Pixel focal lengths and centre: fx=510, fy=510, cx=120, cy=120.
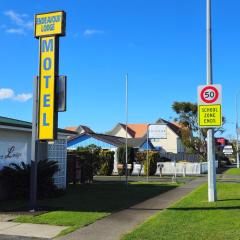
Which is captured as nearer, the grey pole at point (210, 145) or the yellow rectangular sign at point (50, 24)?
the yellow rectangular sign at point (50, 24)

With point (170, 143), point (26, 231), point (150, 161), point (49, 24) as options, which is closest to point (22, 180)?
point (49, 24)

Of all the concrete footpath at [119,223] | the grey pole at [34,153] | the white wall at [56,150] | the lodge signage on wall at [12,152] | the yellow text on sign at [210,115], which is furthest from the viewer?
the white wall at [56,150]

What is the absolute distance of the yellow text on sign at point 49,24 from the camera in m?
15.2

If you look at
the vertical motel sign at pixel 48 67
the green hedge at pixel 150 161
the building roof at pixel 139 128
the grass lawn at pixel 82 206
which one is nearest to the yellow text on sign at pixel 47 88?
the vertical motel sign at pixel 48 67

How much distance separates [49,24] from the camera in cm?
1543

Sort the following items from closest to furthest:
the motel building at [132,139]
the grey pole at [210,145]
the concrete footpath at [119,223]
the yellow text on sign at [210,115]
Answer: the concrete footpath at [119,223]
the grey pole at [210,145]
the yellow text on sign at [210,115]
the motel building at [132,139]

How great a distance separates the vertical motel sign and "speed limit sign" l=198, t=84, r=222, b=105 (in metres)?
5.01

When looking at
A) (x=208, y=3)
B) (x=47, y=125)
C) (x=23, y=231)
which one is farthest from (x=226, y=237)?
(x=208, y=3)

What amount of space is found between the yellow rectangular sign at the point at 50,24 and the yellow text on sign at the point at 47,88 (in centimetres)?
21

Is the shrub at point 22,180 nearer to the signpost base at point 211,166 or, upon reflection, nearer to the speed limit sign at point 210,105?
the signpost base at point 211,166

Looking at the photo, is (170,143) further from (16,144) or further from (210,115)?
(210,115)

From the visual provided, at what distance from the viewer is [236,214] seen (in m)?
13.4

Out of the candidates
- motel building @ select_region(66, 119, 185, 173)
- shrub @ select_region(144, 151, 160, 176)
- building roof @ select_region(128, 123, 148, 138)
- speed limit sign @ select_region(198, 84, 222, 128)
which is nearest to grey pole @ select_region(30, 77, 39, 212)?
speed limit sign @ select_region(198, 84, 222, 128)

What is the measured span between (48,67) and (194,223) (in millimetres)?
6509
